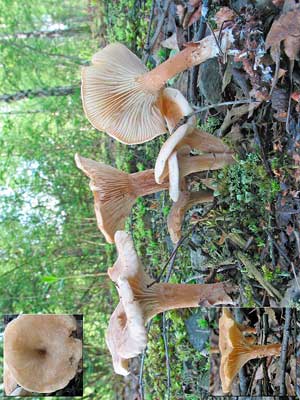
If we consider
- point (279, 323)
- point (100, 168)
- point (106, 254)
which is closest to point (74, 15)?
point (106, 254)

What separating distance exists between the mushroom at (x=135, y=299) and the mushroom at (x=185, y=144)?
0.25 metres

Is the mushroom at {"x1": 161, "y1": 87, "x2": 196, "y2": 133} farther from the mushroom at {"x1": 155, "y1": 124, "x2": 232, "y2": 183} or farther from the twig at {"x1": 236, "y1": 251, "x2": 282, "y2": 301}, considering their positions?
the twig at {"x1": 236, "y1": 251, "x2": 282, "y2": 301}

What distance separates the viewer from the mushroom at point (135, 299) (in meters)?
1.30

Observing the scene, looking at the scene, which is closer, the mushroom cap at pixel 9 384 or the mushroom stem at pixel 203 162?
the mushroom stem at pixel 203 162

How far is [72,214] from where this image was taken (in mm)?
3834

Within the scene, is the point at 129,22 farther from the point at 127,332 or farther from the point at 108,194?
the point at 127,332

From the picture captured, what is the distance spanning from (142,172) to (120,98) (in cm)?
35

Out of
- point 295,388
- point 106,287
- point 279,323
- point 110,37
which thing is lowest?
point 106,287

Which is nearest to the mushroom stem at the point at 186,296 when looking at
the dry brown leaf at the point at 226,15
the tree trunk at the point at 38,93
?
the dry brown leaf at the point at 226,15

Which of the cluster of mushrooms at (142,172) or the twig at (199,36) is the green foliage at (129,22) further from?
the cluster of mushrooms at (142,172)

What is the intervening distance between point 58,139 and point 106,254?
1.12m

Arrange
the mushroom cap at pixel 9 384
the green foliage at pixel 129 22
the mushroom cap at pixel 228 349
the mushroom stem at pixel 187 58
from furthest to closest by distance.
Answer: the green foliage at pixel 129 22 < the mushroom cap at pixel 9 384 < the mushroom stem at pixel 187 58 < the mushroom cap at pixel 228 349

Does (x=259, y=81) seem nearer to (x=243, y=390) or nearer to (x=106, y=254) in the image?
(x=243, y=390)

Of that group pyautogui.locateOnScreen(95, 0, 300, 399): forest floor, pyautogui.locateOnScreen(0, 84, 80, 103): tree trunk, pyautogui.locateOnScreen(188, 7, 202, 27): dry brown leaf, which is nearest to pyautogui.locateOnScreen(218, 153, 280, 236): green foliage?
pyautogui.locateOnScreen(95, 0, 300, 399): forest floor
